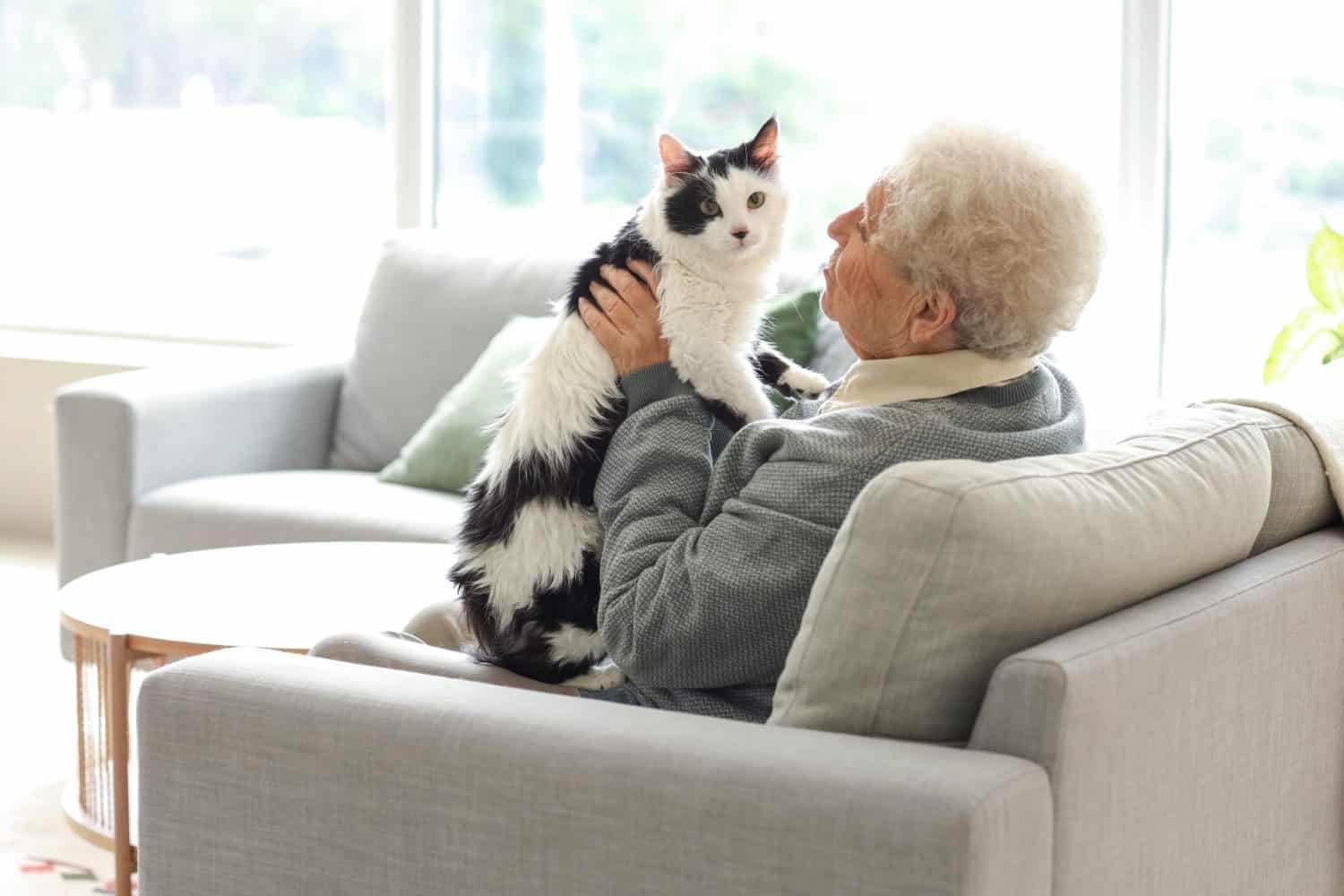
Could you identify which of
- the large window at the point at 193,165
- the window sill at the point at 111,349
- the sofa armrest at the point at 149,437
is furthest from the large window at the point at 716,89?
the window sill at the point at 111,349

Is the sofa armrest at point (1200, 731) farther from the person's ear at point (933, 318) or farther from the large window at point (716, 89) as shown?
the large window at point (716, 89)

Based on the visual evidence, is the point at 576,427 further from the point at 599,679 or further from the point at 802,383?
the point at 802,383

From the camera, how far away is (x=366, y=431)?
387cm

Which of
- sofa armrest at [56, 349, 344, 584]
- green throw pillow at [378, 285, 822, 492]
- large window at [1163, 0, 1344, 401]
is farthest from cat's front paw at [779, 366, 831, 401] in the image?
sofa armrest at [56, 349, 344, 584]

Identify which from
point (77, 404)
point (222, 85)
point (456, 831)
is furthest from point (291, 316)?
point (456, 831)

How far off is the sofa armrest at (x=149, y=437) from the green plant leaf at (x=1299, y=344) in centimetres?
221

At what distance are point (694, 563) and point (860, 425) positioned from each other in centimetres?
21

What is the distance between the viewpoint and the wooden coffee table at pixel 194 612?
2.43 metres

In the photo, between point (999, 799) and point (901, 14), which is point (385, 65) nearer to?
point (901, 14)

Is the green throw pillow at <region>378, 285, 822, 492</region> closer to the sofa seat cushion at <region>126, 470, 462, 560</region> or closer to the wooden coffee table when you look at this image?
the sofa seat cushion at <region>126, 470, 462, 560</region>

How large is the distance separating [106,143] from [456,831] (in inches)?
177

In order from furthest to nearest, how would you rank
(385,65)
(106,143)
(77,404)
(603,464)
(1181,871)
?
(106,143), (385,65), (77,404), (603,464), (1181,871)

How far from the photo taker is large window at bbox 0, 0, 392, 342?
195 inches

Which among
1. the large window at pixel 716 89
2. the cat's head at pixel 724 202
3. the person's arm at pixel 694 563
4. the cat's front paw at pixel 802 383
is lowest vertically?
the person's arm at pixel 694 563
